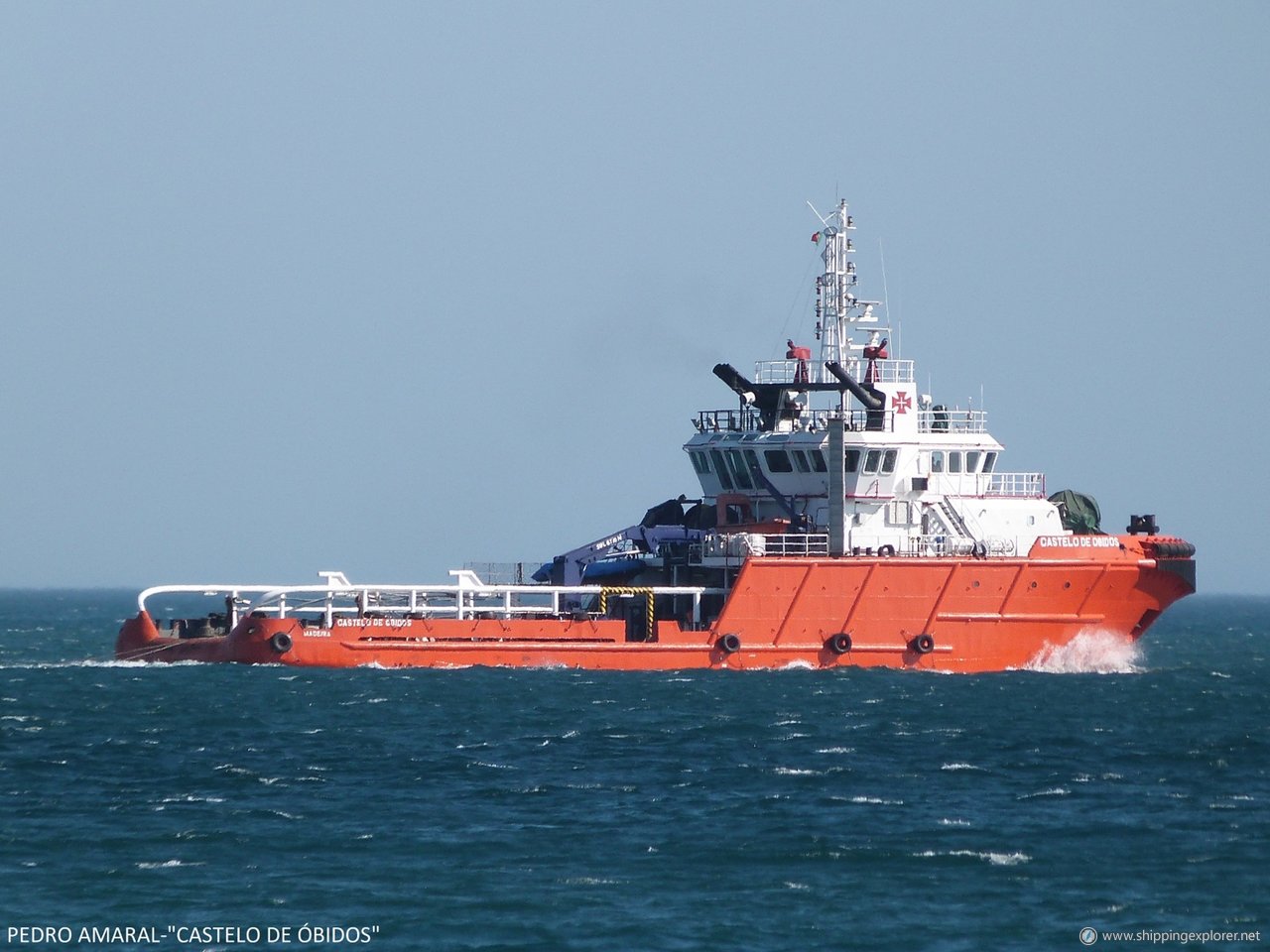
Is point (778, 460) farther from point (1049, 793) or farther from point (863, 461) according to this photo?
point (1049, 793)

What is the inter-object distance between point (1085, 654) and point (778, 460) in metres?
8.17

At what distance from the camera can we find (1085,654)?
4438 centimetres

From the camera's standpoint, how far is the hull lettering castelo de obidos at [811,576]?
139 ft

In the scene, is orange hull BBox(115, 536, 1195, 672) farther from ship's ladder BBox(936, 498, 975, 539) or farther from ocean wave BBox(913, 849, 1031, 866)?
ocean wave BBox(913, 849, 1031, 866)

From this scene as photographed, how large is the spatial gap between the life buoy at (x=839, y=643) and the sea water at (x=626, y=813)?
855 millimetres

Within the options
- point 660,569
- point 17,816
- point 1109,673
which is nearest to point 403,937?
point 17,816

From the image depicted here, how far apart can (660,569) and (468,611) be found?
4.74 metres

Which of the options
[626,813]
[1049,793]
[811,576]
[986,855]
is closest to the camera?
[986,855]

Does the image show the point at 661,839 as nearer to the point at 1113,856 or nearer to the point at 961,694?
the point at 1113,856

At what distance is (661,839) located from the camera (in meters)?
24.1

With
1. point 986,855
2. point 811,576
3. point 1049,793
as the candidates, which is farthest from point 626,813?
point 811,576

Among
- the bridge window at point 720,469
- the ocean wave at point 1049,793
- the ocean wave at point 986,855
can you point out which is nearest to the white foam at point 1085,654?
the bridge window at point 720,469

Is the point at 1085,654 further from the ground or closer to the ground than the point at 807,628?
closer to the ground

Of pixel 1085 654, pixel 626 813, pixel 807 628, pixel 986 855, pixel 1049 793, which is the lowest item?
pixel 986 855
